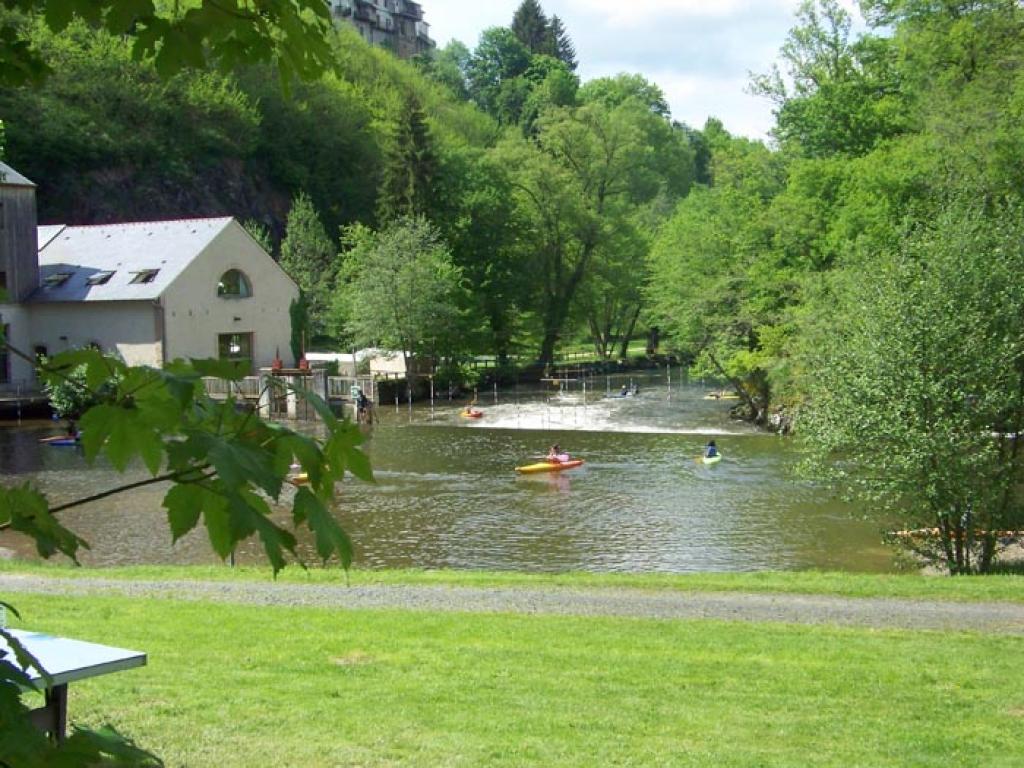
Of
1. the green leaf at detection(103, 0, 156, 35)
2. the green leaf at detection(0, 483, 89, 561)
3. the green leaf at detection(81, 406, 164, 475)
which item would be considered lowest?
the green leaf at detection(0, 483, 89, 561)

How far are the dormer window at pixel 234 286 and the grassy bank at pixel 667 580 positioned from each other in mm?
33741

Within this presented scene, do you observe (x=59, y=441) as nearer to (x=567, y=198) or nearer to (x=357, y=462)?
(x=357, y=462)

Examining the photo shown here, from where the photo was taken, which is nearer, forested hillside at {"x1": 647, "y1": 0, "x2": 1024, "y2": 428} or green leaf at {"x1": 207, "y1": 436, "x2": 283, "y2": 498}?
green leaf at {"x1": 207, "y1": 436, "x2": 283, "y2": 498}

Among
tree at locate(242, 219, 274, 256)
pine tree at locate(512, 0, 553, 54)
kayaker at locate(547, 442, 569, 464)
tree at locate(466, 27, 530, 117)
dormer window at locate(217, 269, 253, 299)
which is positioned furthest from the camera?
pine tree at locate(512, 0, 553, 54)

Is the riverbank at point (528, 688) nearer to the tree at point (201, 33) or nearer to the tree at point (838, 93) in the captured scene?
the tree at point (201, 33)

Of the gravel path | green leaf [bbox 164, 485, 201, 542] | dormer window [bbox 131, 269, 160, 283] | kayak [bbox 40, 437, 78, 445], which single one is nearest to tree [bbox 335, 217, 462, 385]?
dormer window [bbox 131, 269, 160, 283]

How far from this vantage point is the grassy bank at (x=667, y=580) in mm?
15969

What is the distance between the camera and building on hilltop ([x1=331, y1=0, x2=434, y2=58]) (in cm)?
13725

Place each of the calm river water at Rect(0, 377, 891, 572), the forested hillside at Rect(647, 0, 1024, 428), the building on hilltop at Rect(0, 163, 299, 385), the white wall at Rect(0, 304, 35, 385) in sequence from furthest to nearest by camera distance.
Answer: the building on hilltop at Rect(0, 163, 299, 385) → the white wall at Rect(0, 304, 35, 385) → the forested hillside at Rect(647, 0, 1024, 428) → the calm river water at Rect(0, 377, 891, 572)

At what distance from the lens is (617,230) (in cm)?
7075

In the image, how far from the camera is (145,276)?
1938 inches

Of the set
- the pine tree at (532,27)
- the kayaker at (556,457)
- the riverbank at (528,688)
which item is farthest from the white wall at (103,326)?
the pine tree at (532,27)

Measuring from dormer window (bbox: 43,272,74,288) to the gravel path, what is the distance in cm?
3695

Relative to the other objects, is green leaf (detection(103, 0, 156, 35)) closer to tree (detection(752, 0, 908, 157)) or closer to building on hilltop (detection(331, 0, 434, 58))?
tree (detection(752, 0, 908, 157))
